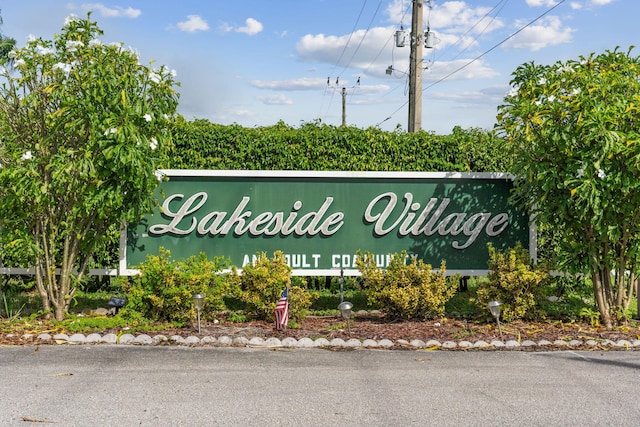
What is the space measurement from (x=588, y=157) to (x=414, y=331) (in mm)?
3001

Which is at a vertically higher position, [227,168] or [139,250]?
[227,168]

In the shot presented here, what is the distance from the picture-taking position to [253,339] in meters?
7.76

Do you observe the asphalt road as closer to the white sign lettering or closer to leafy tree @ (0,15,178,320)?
leafy tree @ (0,15,178,320)

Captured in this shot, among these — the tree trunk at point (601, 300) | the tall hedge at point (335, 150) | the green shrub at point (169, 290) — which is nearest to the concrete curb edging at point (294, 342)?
the green shrub at point (169, 290)

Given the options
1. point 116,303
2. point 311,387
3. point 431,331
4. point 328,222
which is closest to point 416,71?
point 328,222

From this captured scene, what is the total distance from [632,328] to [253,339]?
4912 mm

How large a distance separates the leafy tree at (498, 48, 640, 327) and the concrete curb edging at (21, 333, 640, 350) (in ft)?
4.58

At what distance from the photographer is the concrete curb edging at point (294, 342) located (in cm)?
766

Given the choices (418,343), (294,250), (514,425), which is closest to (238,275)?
(294,250)

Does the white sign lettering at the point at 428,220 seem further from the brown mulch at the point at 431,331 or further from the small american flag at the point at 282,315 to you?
the small american flag at the point at 282,315

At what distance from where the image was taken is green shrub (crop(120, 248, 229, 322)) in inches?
335

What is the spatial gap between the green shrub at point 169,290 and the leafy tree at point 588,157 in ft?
14.4

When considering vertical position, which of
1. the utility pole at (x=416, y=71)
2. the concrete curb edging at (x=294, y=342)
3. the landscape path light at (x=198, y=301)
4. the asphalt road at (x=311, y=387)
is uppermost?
the utility pole at (x=416, y=71)

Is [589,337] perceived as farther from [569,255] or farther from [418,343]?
[418,343]
